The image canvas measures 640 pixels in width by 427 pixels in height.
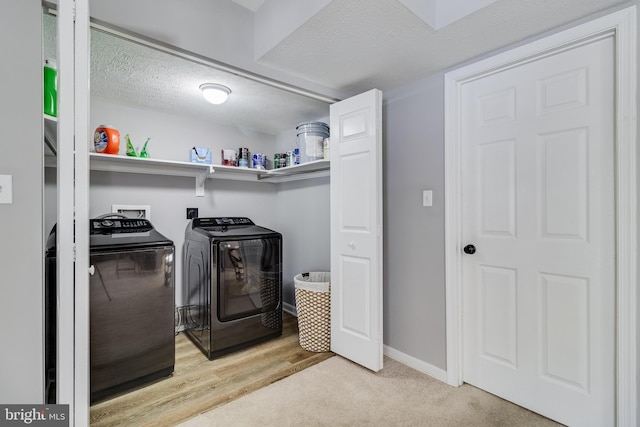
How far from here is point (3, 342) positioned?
113 cm

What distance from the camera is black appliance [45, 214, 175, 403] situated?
168cm

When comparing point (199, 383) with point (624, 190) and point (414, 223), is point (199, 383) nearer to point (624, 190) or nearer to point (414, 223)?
point (414, 223)

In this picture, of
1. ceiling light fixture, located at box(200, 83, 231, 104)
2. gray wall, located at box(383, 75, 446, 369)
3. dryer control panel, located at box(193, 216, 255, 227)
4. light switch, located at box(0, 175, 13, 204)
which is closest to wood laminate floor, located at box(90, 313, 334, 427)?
gray wall, located at box(383, 75, 446, 369)

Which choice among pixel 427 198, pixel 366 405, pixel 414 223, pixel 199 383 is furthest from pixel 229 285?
pixel 427 198

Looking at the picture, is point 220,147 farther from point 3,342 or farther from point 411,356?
point 411,356

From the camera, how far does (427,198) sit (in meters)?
2.02

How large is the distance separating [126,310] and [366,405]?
60.4 inches

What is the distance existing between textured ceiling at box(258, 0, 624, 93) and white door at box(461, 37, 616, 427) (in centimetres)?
21

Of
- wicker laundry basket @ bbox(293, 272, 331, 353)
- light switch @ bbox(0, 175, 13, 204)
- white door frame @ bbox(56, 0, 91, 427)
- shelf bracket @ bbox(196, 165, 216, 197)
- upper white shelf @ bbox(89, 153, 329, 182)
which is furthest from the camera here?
shelf bracket @ bbox(196, 165, 216, 197)

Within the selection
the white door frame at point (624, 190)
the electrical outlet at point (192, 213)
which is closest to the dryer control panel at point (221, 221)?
the electrical outlet at point (192, 213)

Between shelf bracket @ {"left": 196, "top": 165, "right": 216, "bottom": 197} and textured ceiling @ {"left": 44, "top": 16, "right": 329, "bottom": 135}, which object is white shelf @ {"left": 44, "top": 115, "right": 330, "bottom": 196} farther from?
textured ceiling @ {"left": 44, "top": 16, "right": 329, "bottom": 135}

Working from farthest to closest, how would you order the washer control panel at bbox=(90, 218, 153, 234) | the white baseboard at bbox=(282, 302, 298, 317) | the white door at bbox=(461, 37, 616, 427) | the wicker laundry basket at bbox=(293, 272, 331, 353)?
the white baseboard at bbox=(282, 302, 298, 317)
the wicker laundry basket at bbox=(293, 272, 331, 353)
the washer control panel at bbox=(90, 218, 153, 234)
the white door at bbox=(461, 37, 616, 427)

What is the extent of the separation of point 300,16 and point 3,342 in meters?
1.91

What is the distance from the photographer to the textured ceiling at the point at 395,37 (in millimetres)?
1360
